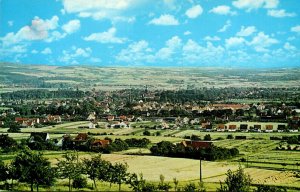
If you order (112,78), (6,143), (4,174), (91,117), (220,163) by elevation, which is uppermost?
(112,78)

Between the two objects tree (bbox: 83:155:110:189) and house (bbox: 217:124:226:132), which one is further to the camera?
house (bbox: 217:124:226:132)

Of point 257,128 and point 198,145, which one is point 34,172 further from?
point 257,128

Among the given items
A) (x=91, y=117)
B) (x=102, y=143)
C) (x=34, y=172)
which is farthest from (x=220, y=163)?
(x=91, y=117)

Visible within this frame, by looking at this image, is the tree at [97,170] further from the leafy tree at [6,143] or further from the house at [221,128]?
the house at [221,128]

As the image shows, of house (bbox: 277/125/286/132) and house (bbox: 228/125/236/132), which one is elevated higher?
house (bbox: 277/125/286/132)

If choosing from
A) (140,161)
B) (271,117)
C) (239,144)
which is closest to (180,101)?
(271,117)

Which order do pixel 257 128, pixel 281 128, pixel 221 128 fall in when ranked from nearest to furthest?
1. pixel 281 128
2. pixel 257 128
3. pixel 221 128

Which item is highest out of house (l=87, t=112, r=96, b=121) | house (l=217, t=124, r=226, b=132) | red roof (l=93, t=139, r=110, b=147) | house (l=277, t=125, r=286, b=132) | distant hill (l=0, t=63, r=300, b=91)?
distant hill (l=0, t=63, r=300, b=91)

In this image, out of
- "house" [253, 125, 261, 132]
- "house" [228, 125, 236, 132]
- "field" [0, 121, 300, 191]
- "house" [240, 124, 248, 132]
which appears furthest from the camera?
"house" [240, 124, 248, 132]

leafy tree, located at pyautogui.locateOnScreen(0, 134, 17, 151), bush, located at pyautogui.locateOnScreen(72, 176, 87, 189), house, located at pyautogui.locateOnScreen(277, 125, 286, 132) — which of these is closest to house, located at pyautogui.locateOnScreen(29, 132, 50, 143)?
leafy tree, located at pyautogui.locateOnScreen(0, 134, 17, 151)

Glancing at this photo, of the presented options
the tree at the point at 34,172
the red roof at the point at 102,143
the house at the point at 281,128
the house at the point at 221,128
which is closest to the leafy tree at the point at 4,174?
the tree at the point at 34,172

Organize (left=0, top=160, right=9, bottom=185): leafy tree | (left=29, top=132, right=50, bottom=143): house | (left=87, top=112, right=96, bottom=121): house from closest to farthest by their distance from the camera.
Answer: (left=0, top=160, right=9, bottom=185): leafy tree < (left=29, top=132, right=50, bottom=143): house < (left=87, top=112, right=96, bottom=121): house

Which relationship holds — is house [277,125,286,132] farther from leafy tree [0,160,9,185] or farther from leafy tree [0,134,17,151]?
leafy tree [0,160,9,185]
